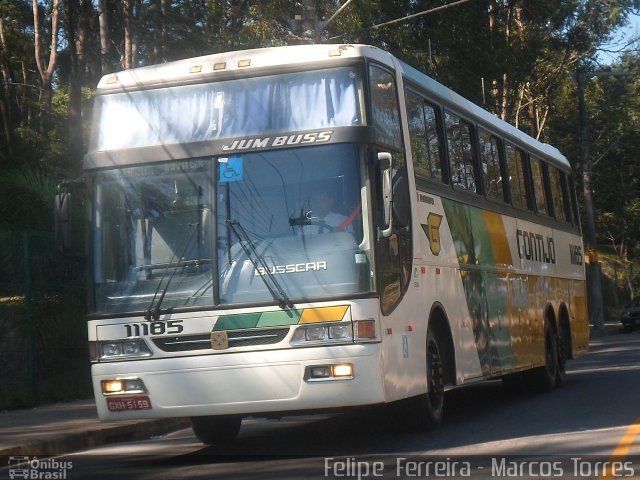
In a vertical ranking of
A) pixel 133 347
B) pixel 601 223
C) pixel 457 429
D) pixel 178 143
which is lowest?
pixel 457 429

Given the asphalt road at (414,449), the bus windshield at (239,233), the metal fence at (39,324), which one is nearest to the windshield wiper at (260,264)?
the bus windshield at (239,233)

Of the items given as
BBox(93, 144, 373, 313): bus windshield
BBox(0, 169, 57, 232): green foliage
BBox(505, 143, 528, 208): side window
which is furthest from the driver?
BBox(0, 169, 57, 232): green foliage

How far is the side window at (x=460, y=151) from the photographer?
45.2 ft

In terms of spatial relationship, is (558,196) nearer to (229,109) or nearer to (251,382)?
(229,109)

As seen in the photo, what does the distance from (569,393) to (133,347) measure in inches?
334

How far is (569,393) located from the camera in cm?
1708

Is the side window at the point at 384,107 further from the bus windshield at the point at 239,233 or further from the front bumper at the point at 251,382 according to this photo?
the front bumper at the point at 251,382

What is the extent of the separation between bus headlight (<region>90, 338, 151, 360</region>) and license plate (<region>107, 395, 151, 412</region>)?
1.21 feet

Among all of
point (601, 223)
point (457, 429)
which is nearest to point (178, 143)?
point (457, 429)

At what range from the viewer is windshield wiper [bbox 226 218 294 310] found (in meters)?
10.2

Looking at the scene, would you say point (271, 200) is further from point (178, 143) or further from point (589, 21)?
point (589, 21)

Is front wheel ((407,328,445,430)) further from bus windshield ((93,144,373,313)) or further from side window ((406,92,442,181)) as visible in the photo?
bus windshield ((93,144,373,313))

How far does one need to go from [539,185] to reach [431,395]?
296 inches

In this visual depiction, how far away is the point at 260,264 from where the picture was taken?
10328 millimetres
